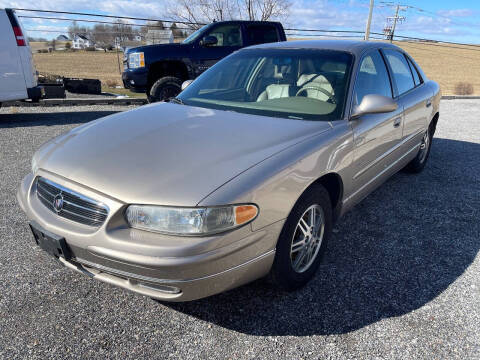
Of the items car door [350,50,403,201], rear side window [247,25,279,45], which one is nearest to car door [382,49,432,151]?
A: car door [350,50,403,201]

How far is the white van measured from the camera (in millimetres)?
6824

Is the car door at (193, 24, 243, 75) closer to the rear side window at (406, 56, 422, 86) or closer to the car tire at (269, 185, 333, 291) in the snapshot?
the rear side window at (406, 56, 422, 86)

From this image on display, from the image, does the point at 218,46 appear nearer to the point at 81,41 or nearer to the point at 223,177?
the point at 223,177

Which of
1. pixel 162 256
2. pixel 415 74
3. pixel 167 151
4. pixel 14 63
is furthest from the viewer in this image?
pixel 14 63

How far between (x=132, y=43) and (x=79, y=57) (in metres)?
16.4

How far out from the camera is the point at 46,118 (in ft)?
25.7

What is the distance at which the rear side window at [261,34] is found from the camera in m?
8.76

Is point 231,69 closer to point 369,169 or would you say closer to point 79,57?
point 369,169

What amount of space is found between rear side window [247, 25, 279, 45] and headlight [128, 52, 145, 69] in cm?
256

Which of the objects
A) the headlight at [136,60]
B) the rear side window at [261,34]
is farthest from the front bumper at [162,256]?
the rear side window at [261,34]

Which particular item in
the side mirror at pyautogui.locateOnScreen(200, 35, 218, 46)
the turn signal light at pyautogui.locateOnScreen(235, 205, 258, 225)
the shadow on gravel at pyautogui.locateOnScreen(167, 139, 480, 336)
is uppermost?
the side mirror at pyautogui.locateOnScreen(200, 35, 218, 46)

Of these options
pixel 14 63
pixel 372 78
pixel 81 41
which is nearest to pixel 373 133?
pixel 372 78

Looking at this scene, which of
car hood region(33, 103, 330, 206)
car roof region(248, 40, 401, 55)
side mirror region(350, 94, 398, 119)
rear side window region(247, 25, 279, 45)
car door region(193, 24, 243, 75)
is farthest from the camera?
rear side window region(247, 25, 279, 45)

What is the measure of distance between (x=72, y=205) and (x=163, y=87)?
638 centimetres
